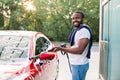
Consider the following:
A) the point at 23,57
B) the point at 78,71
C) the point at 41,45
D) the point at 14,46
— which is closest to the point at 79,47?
the point at 78,71

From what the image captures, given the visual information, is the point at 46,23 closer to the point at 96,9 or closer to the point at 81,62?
the point at 96,9

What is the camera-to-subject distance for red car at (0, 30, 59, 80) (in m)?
5.36

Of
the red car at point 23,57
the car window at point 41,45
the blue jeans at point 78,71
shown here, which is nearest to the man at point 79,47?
the blue jeans at point 78,71

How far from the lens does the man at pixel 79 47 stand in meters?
5.41

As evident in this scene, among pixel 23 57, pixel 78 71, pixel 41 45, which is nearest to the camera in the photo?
pixel 78 71

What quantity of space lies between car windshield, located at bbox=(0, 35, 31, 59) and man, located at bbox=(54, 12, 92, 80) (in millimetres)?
972

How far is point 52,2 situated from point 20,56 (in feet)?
86.3

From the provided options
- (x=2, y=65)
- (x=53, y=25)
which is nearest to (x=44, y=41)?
(x=2, y=65)

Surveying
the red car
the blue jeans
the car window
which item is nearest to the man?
the blue jeans

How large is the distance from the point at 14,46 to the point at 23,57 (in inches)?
16.9

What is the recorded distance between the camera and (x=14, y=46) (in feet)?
21.2

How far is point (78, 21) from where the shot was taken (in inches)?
219

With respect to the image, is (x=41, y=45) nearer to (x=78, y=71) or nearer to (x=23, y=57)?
(x=23, y=57)

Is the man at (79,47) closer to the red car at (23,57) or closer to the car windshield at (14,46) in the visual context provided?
the red car at (23,57)
